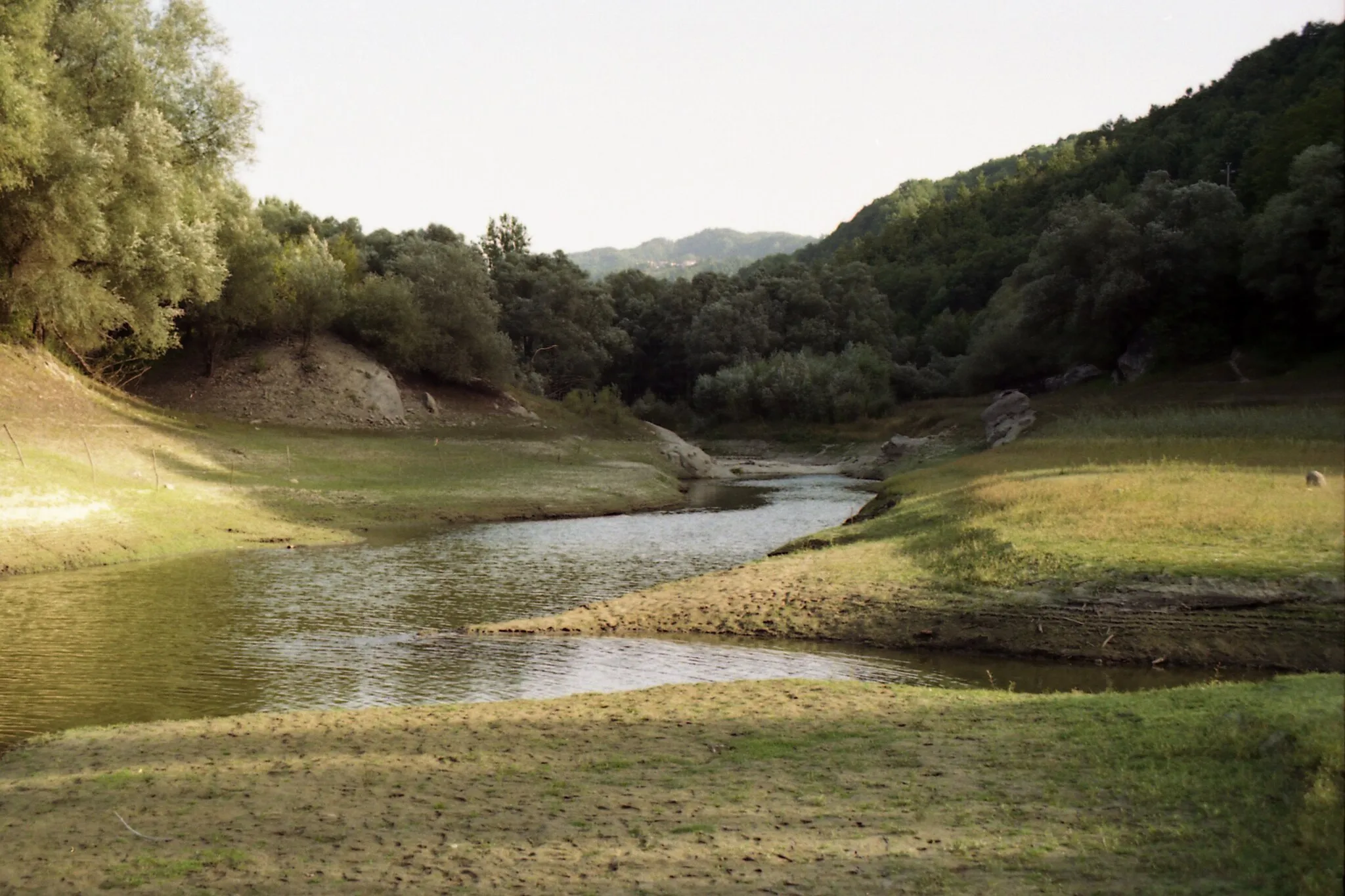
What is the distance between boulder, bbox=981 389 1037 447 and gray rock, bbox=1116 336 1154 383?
7.08 m

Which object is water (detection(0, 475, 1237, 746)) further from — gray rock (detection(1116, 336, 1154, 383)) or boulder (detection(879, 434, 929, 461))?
gray rock (detection(1116, 336, 1154, 383))

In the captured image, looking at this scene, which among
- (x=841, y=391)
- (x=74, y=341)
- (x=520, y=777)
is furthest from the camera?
(x=841, y=391)

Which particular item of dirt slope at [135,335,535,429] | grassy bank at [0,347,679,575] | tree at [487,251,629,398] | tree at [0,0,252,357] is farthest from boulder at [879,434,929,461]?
tree at [0,0,252,357]

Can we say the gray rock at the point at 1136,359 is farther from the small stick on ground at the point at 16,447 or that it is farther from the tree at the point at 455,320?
the small stick on ground at the point at 16,447

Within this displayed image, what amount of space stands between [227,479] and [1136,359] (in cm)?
5919

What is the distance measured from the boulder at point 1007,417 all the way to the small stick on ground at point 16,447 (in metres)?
49.5

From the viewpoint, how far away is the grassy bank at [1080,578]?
17516 mm

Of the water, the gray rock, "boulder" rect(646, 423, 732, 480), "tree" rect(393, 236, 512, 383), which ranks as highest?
"tree" rect(393, 236, 512, 383)

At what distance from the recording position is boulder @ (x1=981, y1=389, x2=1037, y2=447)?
6625 centimetres

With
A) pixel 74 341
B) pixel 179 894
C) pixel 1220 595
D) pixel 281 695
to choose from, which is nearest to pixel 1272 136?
pixel 1220 595

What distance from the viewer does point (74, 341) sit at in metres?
48.4

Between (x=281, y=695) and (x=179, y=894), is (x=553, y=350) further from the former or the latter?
(x=179, y=894)

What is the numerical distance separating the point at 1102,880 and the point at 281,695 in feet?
41.2

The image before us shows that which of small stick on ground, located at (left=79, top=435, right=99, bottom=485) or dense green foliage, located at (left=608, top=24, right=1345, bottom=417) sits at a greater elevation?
dense green foliage, located at (left=608, top=24, right=1345, bottom=417)
